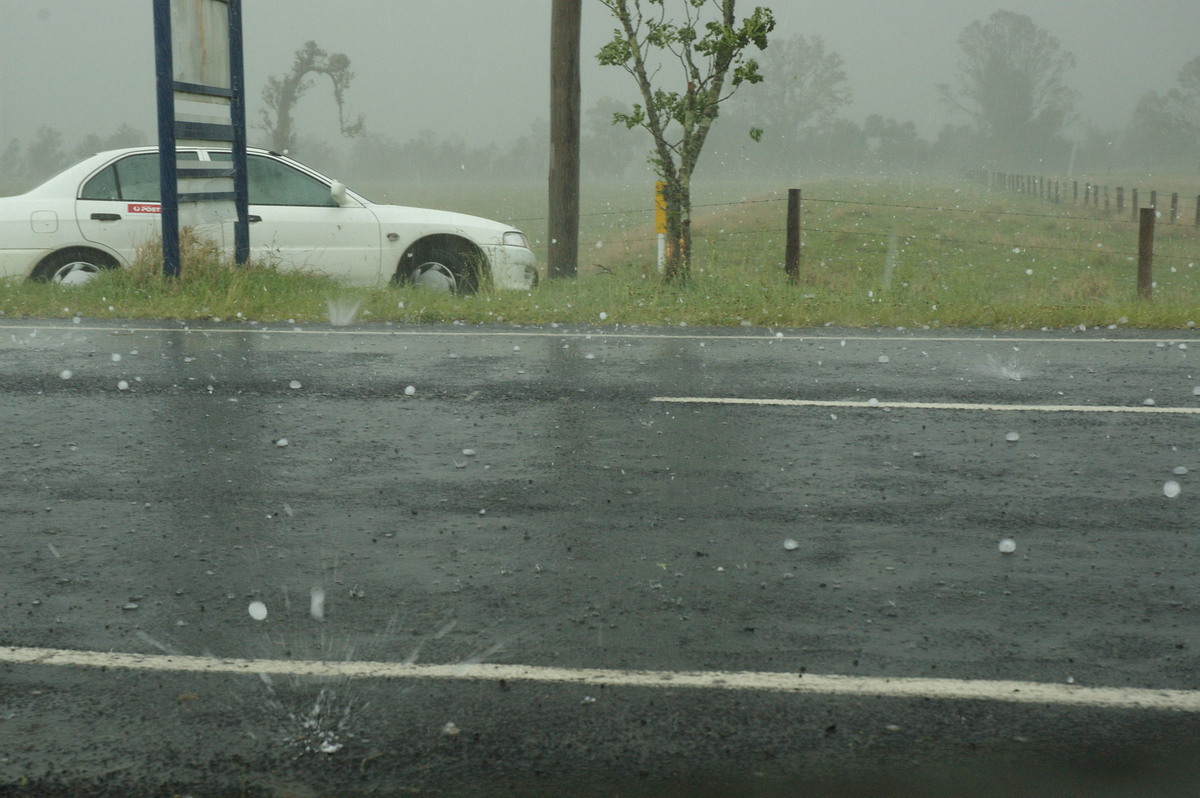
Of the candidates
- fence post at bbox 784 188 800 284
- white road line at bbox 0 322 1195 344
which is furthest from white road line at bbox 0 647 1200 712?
fence post at bbox 784 188 800 284

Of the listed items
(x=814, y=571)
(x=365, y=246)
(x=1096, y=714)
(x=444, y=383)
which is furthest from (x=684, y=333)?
(x=1096, y=714)

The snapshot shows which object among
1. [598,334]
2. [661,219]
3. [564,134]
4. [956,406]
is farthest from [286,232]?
[956,406]

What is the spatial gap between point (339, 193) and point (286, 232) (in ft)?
2.78

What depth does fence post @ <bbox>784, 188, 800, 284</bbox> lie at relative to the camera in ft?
49.1

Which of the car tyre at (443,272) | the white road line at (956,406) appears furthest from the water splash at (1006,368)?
the car tyre at (443,272)

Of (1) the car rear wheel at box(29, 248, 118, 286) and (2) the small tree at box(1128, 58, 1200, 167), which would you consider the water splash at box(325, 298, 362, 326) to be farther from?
(2) the small tree at box(1128, 58, 1200, 167)

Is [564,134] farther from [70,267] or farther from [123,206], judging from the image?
[70,267]

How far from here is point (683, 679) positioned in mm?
3418

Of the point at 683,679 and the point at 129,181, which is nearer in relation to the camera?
the point at 683,679

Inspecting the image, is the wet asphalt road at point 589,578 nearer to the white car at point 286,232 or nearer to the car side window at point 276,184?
the white car at point 286,232

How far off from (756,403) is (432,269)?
674cm

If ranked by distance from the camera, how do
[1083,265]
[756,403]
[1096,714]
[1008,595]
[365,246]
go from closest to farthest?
[1096,714], [1008,595], [756,403], [365,246], [1083,265]

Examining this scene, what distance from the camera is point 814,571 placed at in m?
4.37

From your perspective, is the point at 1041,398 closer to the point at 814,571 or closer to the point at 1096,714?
the point at 814,571
